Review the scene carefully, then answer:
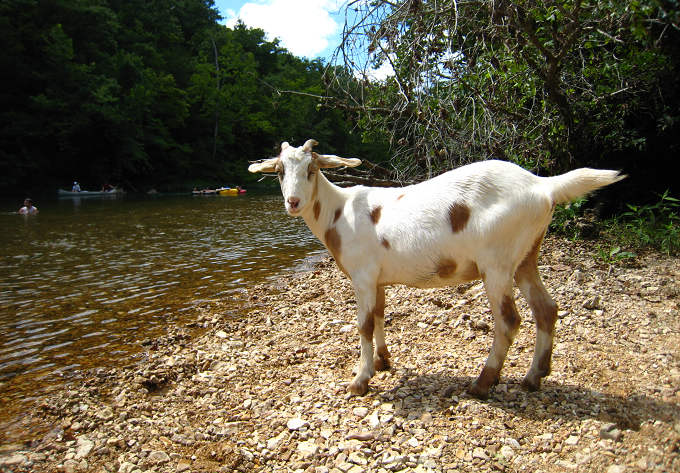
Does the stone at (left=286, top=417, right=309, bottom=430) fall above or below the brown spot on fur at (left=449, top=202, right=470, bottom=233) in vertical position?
below

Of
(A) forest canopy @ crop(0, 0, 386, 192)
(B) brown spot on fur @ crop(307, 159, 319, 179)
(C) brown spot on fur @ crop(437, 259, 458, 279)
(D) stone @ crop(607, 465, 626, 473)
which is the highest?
(A) forest canopy @ crop(0, 0, 386, 192)

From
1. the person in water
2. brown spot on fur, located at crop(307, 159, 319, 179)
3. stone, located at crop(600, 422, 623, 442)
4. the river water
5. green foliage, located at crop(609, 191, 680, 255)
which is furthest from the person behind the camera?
the person in water

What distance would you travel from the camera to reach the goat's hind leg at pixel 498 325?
12.7 feet

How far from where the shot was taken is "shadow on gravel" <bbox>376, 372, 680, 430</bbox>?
3.43 m

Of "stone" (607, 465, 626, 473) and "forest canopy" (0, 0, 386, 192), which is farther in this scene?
"forest canopy" (0, 0, 386, 192)

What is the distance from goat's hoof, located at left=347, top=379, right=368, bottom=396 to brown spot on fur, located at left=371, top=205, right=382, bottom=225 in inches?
63.9

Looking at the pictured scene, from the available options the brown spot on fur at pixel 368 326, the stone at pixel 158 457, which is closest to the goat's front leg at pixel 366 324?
the brown spot on fur at pixel 368 326

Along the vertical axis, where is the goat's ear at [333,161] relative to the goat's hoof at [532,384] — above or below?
above

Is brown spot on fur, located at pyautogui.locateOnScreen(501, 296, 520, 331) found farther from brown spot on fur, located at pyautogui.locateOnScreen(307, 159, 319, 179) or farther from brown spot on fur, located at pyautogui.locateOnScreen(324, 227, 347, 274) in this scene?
brown spot on fur, located at pyautogui.locateOnScreen(307, 159, 319, 179)

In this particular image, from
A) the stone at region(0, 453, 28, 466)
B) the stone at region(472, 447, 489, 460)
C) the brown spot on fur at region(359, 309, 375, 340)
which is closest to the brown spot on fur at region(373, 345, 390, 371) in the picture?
the brown spot on fur at region(359, 309, 375, 340)

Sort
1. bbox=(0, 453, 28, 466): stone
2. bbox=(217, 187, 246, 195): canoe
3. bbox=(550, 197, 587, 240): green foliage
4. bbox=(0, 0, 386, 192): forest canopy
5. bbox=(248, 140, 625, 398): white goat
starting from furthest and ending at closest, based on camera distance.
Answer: bbox=(217, 187, 246, 195): canoe
bbox=(0, 0, 386, 192): forest canopy
bbox=(550, 197, 587, 240): green foliage
bbox=(248, 140, 625, 398): white goat
bbox=(0, 453, 28, 466): stone

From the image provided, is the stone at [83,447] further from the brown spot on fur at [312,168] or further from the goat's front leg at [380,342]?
the brown spot on fur at [312,168]

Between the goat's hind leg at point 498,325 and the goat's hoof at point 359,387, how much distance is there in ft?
3.31

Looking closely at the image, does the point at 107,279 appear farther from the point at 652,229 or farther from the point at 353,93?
the point at 652,229
